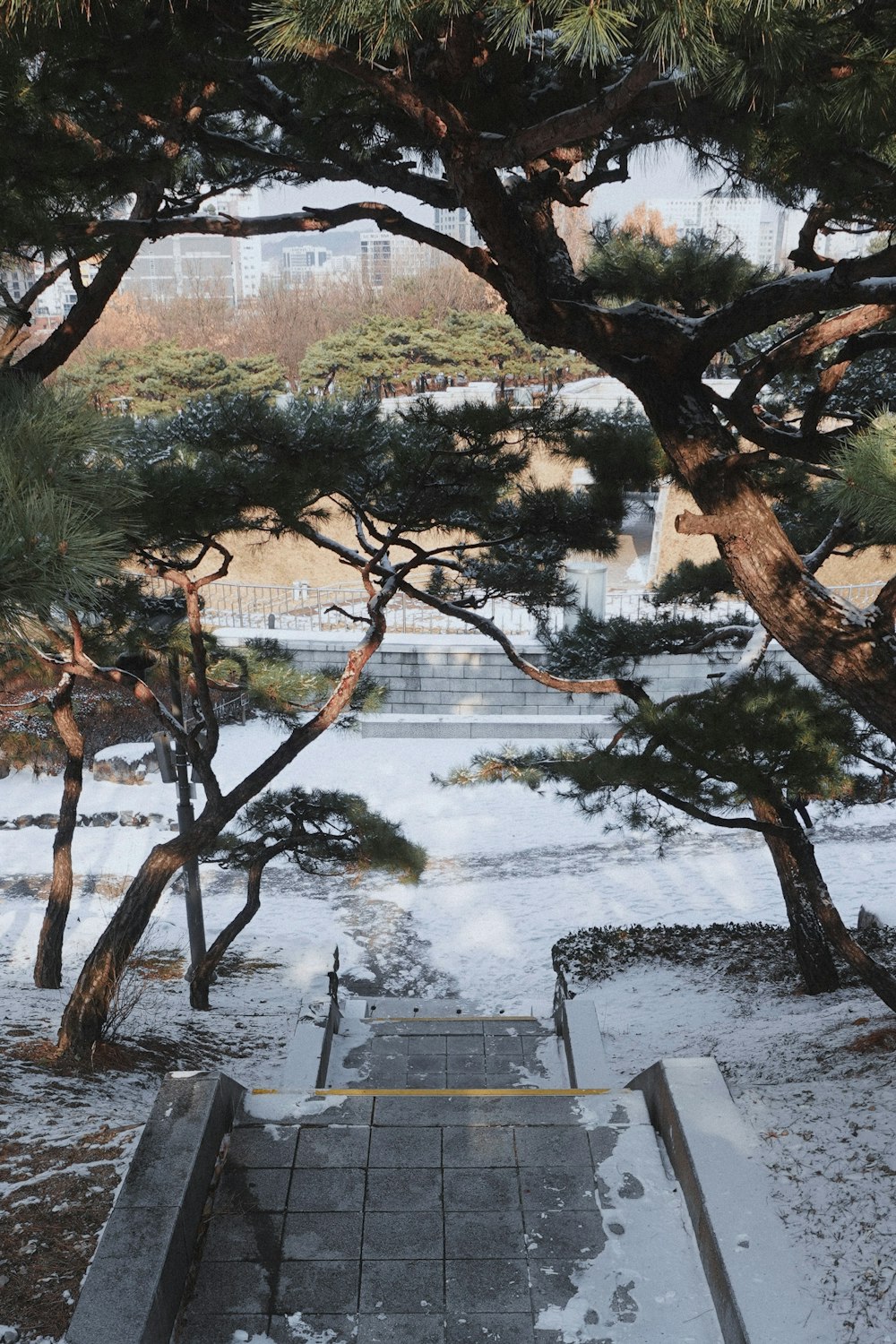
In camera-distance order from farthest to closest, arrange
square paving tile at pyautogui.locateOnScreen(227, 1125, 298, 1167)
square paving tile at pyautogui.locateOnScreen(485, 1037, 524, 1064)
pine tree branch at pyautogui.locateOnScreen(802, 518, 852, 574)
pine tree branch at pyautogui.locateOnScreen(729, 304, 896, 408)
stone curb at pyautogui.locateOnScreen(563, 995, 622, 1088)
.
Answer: square paving tile at pyautogui.locateOnScreen(485, 1037, 524, 1064), pine tree branch at pyautogui.locateOnScreen(802, 518, 852, 574), stone curb at pyautogui.locateOnScreen(563, 995, 622, 1088), pine tree branch at pyautogui.locateOnScreen(729, 304, 896, 408), square paving tile at pyautogui.locateOnScreen(227, 1125, 298, 1167)

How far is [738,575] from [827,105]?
4.63 feet

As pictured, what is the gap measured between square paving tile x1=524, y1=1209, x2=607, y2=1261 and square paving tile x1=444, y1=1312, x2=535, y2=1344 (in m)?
0.21

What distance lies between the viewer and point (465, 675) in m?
12.7

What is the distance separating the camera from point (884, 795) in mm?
6070

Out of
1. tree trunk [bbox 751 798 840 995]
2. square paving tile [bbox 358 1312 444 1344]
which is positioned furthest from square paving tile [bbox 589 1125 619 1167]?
tree trunk [bbox 751 798 840 995]

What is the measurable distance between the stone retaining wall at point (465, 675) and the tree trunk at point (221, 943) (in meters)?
6.52

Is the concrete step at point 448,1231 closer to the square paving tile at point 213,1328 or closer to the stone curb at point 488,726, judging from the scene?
the square paving tile at point 213,1328

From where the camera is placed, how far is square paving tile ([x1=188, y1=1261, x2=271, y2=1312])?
2410 millimetres

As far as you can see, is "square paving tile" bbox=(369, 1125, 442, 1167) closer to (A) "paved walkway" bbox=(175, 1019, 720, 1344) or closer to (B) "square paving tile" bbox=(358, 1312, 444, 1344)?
(A) "paved walkway" bbox=(175, 1019, 720, 1344)

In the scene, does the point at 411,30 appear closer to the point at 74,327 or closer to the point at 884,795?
the point at 74,327

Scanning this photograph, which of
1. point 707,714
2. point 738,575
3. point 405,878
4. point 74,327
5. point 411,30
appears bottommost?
point 405,878

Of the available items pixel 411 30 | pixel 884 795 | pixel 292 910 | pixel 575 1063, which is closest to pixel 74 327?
pixel 411 30

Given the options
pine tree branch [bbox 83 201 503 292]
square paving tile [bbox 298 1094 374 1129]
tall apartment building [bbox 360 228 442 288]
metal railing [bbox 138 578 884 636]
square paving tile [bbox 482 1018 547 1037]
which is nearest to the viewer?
square paving tile [bbox 298 1094 374 1129]

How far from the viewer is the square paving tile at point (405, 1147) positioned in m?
2.96
